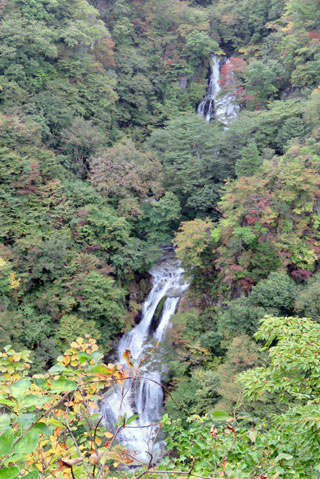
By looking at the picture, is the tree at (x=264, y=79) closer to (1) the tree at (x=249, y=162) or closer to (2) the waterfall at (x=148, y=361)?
(1) the tree at (x=249, y=162)

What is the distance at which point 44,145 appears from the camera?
15.9m

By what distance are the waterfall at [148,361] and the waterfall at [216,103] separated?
1001 cm

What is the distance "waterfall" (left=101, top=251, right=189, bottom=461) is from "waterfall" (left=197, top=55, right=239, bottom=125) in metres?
10.0

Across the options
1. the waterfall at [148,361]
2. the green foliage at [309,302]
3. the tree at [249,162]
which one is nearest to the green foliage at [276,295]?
the green foliage at [309,302]

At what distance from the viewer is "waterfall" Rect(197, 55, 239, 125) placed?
21.5m

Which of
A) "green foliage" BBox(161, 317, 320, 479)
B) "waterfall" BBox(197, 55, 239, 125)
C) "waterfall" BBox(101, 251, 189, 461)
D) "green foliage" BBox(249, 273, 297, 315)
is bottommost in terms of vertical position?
"waterfall" BBox(101, 251, 189, 461)

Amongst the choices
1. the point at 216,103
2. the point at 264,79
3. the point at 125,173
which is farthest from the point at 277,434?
the point at 216,103

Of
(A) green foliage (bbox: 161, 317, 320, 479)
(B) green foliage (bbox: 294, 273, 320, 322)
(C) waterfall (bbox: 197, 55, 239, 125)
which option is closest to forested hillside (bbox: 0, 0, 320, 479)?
(B) green foliage (bbox: 294, 273, 320, 322)

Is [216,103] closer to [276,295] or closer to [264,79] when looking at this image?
[264,79]

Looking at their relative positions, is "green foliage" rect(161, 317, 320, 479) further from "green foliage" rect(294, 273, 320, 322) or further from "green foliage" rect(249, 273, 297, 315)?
"green foliage" rect(249, 273, 297, 315)

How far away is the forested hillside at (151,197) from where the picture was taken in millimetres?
11023

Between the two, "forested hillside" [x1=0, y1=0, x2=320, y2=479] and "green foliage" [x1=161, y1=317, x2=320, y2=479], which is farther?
"forested hillside" [x1=0, y1=0, x2=320, y2=479]

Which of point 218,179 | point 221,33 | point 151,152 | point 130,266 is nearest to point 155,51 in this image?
point 221,33

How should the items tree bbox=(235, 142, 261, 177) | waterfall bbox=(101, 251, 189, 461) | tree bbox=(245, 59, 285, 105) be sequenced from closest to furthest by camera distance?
1. waterfall bbox=(101, 251, 189, 461)
2. tree bbox=(235, 142, 261, 177)
3. tree bbox=(245, 59, 285, 105)
